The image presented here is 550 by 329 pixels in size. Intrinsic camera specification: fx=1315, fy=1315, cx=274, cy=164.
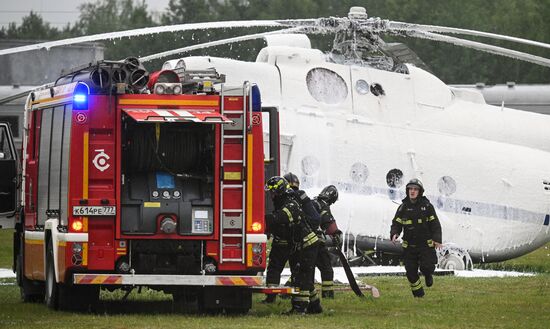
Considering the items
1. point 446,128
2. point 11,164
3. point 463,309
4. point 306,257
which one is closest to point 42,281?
point 11,164

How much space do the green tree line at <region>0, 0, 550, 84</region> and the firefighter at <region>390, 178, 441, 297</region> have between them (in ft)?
125

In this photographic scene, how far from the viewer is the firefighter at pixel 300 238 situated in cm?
1442

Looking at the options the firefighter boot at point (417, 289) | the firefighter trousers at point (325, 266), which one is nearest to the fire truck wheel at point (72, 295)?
the firefighter trousers at point (325, 266)

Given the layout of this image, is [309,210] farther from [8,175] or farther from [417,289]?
[8,175]

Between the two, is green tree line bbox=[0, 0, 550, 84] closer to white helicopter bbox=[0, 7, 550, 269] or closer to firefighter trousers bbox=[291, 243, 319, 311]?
white helicopter bbox=[0, 7, 550, 269]

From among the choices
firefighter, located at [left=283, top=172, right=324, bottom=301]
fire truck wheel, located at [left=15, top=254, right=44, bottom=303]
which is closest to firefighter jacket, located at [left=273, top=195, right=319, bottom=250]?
firefighter, located at [left=283, top=172, right=324, bottom=301]

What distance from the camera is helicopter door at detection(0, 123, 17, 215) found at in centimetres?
1689

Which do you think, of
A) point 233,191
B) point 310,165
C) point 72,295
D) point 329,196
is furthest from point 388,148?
point 72,295

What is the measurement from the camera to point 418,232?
17.1 m

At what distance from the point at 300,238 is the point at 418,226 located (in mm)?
2886

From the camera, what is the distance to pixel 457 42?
20.2 m

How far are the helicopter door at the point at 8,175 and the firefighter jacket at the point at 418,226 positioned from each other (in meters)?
4.96

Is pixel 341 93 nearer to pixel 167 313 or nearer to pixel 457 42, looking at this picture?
pixel 457 42

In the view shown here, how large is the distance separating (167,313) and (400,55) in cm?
1008
